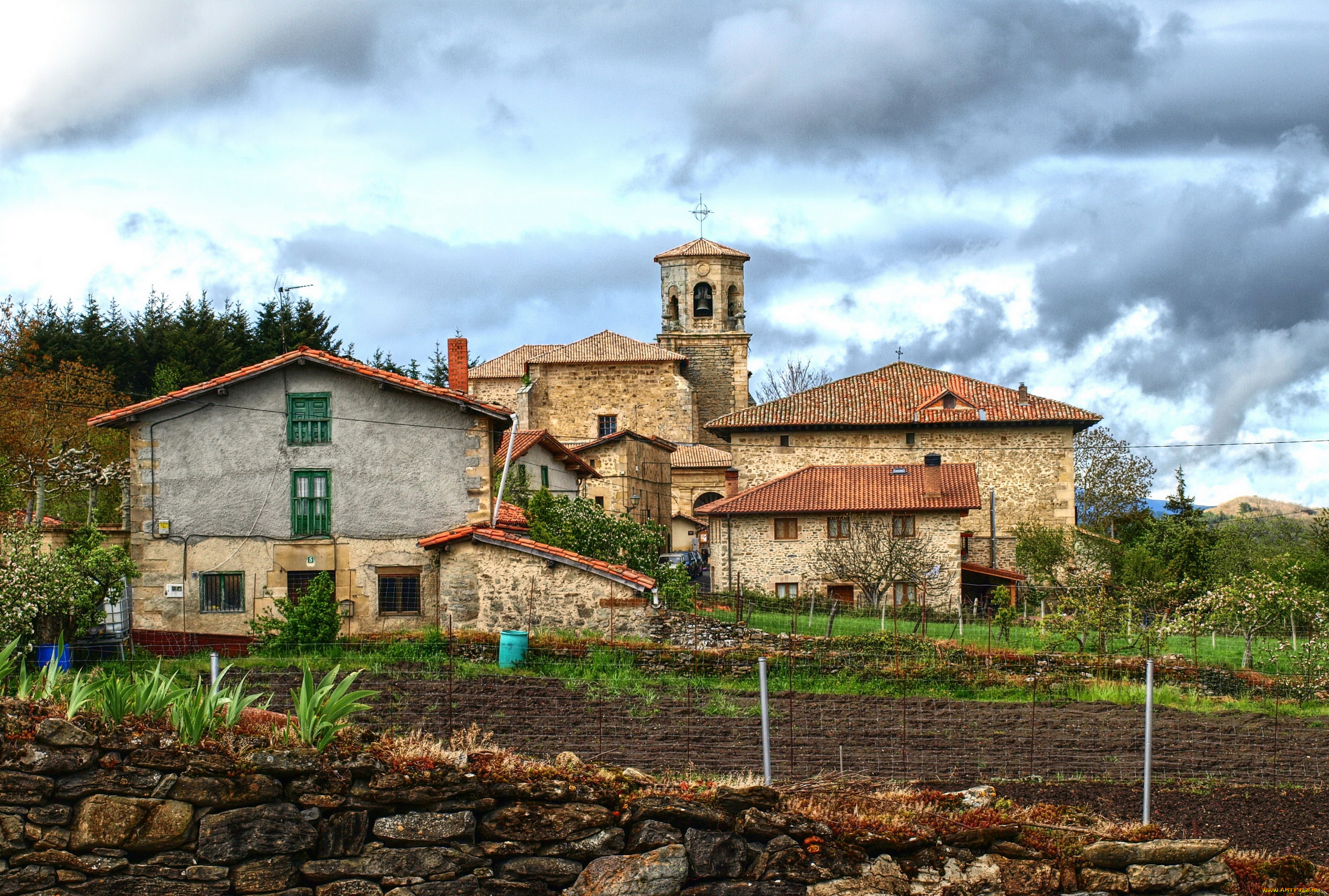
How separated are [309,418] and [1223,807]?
1715 cm

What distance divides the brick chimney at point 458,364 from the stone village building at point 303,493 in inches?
212

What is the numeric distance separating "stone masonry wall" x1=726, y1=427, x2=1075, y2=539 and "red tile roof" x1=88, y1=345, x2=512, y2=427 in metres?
24.8

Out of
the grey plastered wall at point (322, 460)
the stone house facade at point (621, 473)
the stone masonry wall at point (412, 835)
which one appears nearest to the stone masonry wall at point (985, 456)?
the stone house facade at point (621, 473)

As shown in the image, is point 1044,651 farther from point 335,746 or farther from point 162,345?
point 162,345

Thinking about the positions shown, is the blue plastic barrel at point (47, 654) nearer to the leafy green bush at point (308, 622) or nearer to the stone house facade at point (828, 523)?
the leafy green bush at point (308, 622)

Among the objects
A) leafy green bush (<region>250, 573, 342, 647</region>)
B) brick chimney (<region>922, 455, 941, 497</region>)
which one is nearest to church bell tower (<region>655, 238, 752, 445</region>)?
brick chimney (<region>922, 455, 941, 497</region>)

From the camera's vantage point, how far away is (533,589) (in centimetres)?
2273

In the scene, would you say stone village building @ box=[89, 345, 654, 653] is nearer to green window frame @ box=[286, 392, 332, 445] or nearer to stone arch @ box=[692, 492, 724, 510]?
green window frame @ box=[286, 392, 332, 445]

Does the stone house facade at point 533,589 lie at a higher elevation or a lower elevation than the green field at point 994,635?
higher

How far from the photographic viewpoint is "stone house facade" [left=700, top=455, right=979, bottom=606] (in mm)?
36500

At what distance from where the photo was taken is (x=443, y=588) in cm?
2322

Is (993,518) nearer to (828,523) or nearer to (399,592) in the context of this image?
(828,523)

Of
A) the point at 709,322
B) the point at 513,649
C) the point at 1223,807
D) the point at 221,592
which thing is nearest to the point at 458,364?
the point at 221,592

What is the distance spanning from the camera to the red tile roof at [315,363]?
76.4 feet
